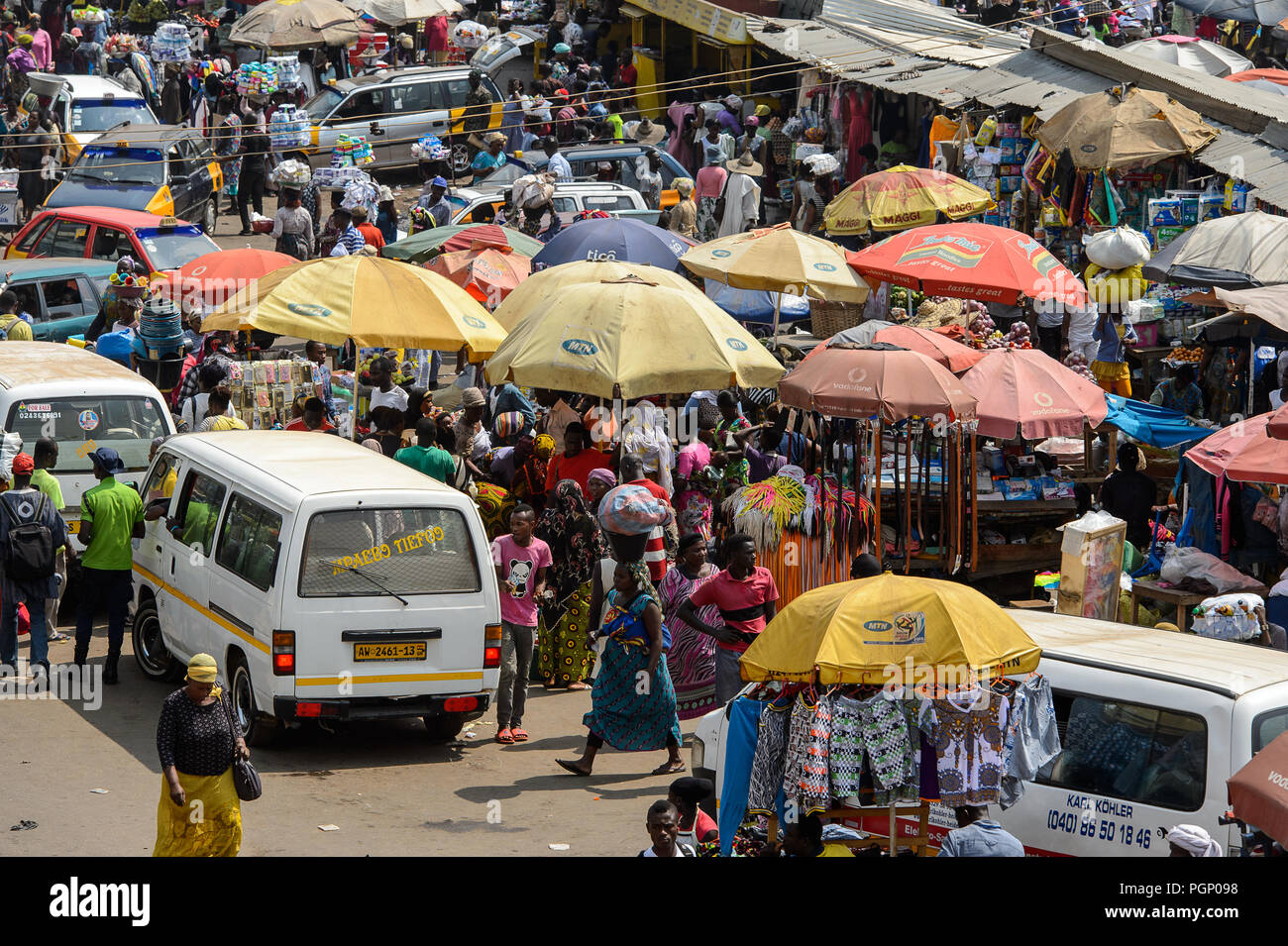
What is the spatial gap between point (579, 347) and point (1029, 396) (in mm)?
3361

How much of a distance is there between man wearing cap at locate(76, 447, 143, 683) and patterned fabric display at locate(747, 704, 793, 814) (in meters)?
5.41

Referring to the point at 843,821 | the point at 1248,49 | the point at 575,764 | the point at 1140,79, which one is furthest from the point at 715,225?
the point at 843,821

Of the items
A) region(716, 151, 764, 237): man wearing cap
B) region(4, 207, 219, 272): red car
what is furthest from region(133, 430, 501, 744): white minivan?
region(716, 151, 764, 237): man wearing cap

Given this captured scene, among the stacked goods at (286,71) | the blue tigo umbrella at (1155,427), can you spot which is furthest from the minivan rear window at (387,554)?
the stacked goods at (286,71)

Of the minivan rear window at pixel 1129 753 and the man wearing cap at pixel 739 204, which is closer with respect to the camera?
the minivan rear window at pixel 1129 753

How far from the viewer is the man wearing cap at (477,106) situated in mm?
29312

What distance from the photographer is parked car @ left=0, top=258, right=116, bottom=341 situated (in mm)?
18859

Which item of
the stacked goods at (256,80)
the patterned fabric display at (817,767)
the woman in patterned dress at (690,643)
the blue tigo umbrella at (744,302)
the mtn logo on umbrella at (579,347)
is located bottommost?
the woman in patterned dress at (690,643)

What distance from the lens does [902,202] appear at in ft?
60.0

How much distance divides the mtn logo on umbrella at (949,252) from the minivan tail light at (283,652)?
7526 mm

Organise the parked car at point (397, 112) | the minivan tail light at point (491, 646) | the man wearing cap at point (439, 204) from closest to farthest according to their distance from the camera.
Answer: the minivan tail light at point (491, 646) < the man wearing cap at point (439, 204) < the parked car at point (397, 112)

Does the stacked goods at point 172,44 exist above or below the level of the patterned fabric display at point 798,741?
above

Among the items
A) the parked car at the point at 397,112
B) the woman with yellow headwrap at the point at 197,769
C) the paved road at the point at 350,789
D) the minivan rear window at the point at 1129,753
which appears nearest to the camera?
the minivan rear window at the point at 1129,753

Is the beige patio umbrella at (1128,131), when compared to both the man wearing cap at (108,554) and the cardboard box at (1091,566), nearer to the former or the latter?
the cardboard box at (1091,566)
